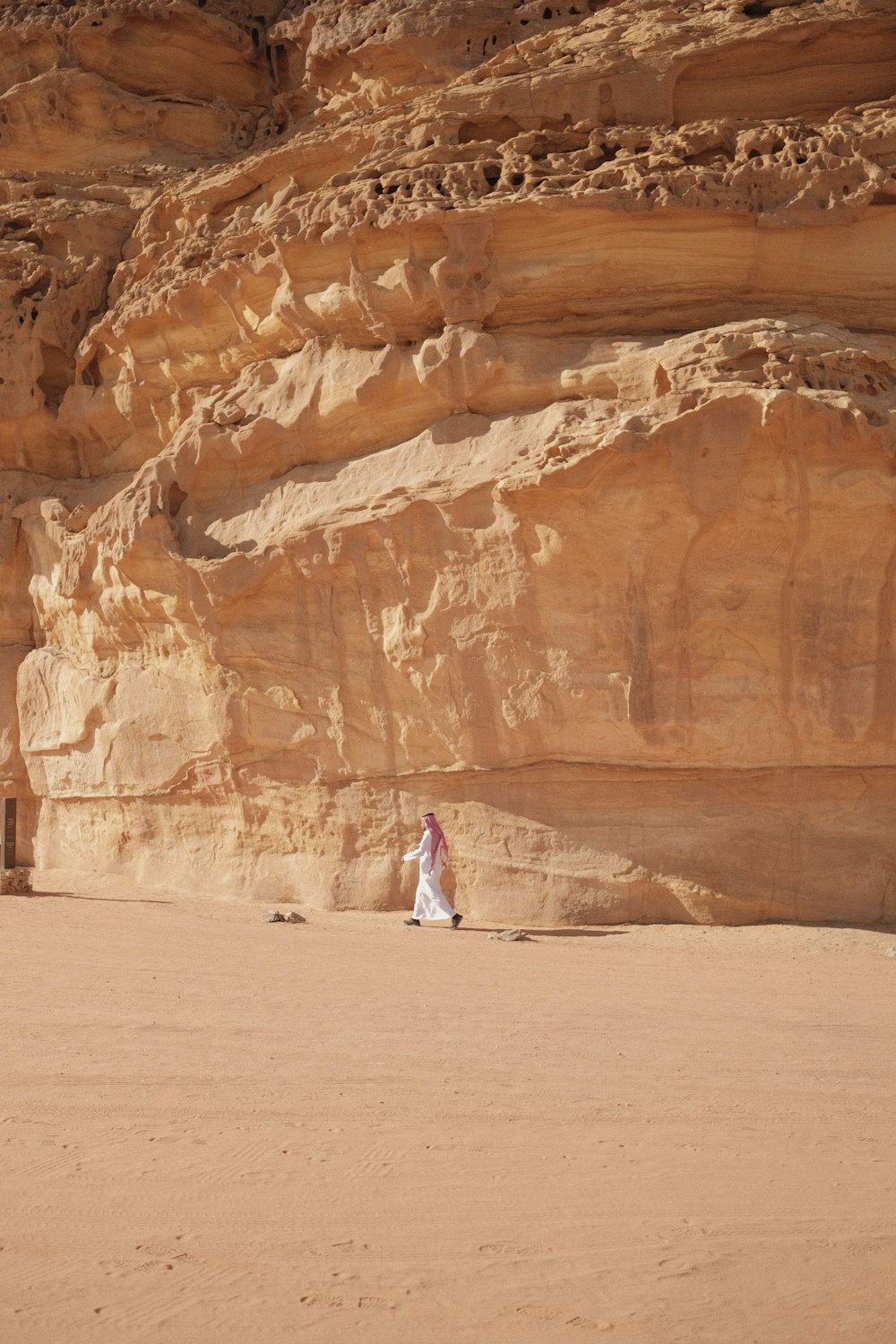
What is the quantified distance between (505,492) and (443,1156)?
6.89 meters

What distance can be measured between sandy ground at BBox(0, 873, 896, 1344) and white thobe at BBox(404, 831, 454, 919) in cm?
258

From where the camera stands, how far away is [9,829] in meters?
13.2

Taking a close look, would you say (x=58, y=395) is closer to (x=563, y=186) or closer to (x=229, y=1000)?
(x=563, y=186)

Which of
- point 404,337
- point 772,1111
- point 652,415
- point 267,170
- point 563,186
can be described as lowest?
point 772,1111

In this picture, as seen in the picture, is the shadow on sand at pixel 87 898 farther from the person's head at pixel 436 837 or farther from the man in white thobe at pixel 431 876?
the person's head at pixel 436 837

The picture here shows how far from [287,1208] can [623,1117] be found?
1.55 m

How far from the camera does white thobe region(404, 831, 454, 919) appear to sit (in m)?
10.4

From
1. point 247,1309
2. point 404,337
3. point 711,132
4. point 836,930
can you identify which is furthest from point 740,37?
point 247,1309

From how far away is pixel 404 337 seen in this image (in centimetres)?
1175

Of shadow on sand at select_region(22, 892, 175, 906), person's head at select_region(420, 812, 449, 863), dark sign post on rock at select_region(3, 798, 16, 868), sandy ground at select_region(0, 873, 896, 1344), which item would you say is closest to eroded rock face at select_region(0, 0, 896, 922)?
person's head at select_region(420, 812, 449, 863)

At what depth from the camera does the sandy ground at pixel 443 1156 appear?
326 cm

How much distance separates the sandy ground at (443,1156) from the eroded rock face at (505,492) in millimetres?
2808

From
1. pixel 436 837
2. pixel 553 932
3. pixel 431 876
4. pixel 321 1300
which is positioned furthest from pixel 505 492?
pixel 321 1300

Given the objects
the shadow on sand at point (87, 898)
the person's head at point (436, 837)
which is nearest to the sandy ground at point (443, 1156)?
the person's head at point (436, 837)
